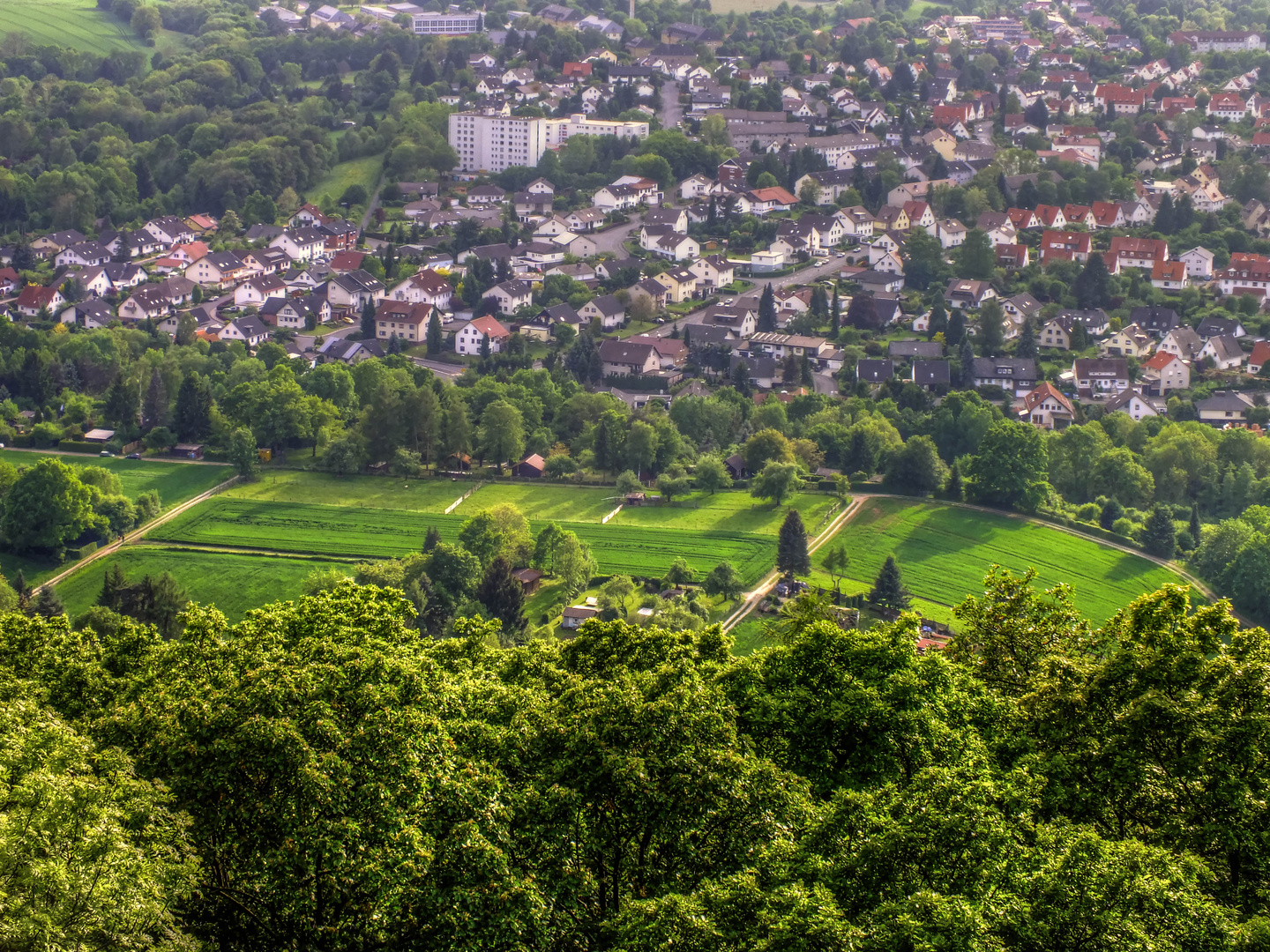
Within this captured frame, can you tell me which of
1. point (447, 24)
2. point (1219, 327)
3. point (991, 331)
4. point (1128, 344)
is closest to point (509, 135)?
point (447, 24)

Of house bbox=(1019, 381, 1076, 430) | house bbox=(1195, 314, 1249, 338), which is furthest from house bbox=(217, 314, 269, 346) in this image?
house bbox=(1195, 314, 1249, 338)

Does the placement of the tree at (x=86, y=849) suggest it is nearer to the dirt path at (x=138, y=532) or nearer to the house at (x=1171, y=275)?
the dirt path at (x=138, y=532)

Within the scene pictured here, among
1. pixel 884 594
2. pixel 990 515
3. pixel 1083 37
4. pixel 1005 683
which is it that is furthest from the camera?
pixel 1083 37

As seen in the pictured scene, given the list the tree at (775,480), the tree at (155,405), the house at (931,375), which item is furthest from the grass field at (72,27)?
the tree at (775,480)

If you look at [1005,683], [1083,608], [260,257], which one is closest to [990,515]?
[1083,608]

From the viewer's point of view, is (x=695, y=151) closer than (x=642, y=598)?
No

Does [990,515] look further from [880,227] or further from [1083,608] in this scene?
[880,227]
